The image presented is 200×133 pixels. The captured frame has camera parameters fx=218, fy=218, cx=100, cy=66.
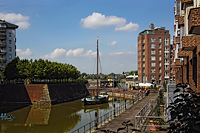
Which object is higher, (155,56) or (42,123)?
(155,56)

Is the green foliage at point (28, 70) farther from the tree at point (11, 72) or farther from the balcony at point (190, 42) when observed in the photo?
the balcony at point (190, 42)

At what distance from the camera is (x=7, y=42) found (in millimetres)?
73438

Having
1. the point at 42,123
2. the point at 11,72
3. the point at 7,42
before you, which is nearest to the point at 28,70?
the point at 11,72

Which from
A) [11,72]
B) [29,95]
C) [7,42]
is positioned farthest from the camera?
[7,42]

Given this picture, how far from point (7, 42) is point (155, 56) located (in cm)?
5595

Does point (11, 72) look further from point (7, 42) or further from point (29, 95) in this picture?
point (7, 42)

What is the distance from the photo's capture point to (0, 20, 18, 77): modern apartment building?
72000 mm

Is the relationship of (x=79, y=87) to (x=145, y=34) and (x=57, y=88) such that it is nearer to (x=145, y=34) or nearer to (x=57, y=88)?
(x=57, y=88)

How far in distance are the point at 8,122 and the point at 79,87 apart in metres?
41.9

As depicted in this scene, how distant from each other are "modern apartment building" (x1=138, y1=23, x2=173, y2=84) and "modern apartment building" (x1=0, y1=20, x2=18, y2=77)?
48865 millimetres

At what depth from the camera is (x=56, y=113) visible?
41438 mm

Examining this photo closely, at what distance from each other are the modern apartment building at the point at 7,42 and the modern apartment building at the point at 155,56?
48.9m

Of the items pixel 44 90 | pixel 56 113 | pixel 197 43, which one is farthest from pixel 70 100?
pixel 197 43

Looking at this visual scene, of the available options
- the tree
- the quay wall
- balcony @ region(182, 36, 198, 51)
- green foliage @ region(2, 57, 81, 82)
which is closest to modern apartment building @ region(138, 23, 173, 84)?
green foliage @ region(2, 57, 81, 82)
